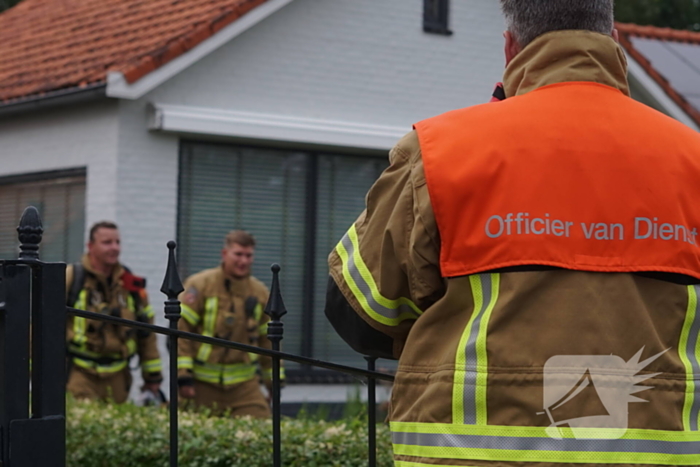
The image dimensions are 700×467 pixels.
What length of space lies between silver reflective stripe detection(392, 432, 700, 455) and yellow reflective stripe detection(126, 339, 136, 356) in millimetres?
6852

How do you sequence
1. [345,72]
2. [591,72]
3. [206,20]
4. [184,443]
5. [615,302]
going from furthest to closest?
[345,72], [206,20], [184,443], [591,72], [615,302]

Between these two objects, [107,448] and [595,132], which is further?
[107,448]

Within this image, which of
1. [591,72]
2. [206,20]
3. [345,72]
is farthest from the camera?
[345,72]

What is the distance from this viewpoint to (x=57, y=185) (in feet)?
38.7

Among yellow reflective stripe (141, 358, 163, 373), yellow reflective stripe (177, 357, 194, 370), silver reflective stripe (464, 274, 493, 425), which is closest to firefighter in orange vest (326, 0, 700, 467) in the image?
silver reflective stripe (464, 274, 493, 425)

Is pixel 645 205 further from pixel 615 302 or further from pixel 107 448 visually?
pixel 107 448

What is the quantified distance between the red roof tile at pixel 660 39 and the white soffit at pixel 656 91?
0.03 meters

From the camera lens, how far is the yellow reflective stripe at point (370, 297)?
2562mm

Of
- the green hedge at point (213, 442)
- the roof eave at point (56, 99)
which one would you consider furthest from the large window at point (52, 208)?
the green hedge at point (213, 442)

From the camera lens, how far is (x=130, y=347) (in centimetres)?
908

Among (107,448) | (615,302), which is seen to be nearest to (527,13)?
(615,302)

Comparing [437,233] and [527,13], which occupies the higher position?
[527,13]

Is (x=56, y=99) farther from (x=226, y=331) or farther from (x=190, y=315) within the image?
(x=226, y=331)

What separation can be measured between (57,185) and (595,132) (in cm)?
989
